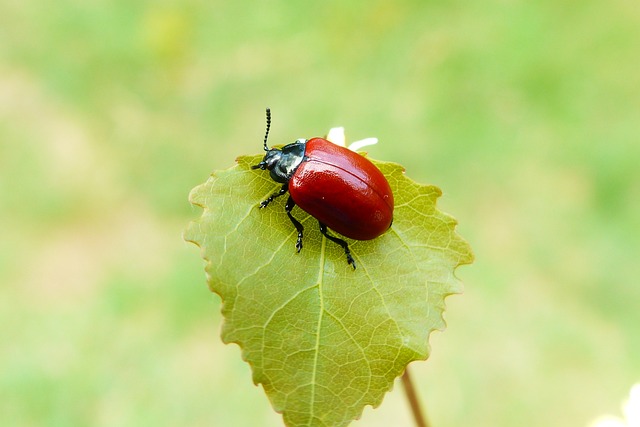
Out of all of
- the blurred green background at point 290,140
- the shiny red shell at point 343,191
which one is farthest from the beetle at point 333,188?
the blurred green background at point 290,140

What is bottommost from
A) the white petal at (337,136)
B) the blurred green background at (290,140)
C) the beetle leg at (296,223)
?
the beetle leg at (296,223)

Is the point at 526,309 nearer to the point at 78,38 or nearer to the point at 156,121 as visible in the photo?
the point at 156,121

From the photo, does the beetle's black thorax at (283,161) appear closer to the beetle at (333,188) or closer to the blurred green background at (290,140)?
the beetle at (333,188)

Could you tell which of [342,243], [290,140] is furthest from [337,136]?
[290,140]

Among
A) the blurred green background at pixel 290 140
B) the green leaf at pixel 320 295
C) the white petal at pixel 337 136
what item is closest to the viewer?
the green leaf at pixel 320 295

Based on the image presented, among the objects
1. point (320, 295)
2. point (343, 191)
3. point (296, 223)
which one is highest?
point (343, 191)

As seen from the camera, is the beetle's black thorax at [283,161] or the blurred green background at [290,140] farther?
the blurred green background at [290,140]

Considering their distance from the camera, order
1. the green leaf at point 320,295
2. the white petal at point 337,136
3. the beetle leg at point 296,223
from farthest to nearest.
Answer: the white petal at point 337,136, the beetle leg at point 296,223, the green leaf at point 320,295

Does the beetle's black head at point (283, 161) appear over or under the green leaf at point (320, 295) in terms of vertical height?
over

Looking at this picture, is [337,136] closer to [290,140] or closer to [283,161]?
[283,161]
